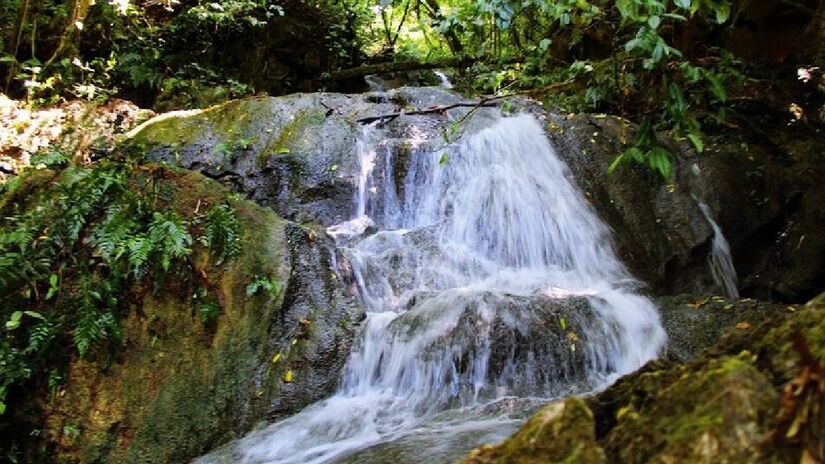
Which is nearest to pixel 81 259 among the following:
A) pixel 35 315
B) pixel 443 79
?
pixel 35 315

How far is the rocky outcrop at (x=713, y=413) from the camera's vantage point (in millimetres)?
1203

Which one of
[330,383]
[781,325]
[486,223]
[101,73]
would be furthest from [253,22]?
[781,325]

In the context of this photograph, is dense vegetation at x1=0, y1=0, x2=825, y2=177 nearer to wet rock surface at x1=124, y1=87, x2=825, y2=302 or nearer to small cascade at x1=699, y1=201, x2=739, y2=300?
wet rock surface at x1=124, y1=87, x2=825, y2=302

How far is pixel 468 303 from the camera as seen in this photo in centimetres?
445

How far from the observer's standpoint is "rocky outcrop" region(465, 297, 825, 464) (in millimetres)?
1203

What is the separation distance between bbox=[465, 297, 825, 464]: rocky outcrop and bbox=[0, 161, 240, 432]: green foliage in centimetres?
343

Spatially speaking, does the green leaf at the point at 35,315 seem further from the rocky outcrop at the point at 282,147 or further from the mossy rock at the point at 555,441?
the mossy rock at the point at 555,441

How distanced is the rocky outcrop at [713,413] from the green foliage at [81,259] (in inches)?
135

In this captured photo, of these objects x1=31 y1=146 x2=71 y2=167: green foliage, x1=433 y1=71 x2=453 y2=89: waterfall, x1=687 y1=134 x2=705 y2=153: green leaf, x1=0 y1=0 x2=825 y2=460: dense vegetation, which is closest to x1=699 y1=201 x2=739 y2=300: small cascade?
x1=0 y1=0 x2=825 y2=460: dense vegetation

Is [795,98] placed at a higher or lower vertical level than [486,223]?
higher

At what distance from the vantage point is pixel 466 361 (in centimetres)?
416

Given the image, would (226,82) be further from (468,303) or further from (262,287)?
(468,303)

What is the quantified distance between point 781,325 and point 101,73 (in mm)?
8406

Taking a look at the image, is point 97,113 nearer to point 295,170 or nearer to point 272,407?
point 295,170
